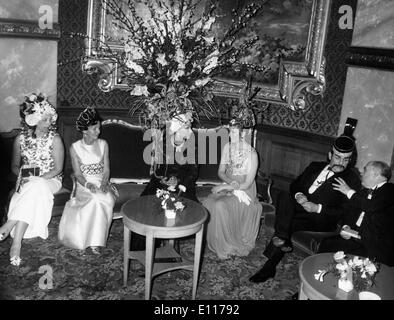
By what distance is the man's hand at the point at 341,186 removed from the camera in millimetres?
4585

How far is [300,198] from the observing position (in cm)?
495

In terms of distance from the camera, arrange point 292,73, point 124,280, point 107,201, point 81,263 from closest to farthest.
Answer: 1. point 124,280
2. point 81,263
3. point 107,201
4. point 292,73

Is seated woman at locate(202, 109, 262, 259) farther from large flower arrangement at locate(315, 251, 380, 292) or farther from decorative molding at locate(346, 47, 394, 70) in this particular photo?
large flower arrangement at locate(315, 251, 380, 292)

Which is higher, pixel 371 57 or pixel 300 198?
pixel 371 57

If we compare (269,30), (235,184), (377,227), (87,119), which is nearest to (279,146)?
(235,184)

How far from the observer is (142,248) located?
16.5 ft

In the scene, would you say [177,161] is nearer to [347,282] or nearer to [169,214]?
[169,214]

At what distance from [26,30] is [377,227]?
510 centimetres

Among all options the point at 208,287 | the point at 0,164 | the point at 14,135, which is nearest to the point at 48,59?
the point at 14,135

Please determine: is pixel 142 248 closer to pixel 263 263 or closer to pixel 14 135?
pixel 263 263

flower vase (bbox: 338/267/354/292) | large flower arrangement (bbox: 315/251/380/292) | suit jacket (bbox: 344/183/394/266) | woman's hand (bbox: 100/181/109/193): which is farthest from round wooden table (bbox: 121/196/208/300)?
suit jacket (bbox: 344/183/394/266)

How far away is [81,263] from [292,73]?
3.85 metres

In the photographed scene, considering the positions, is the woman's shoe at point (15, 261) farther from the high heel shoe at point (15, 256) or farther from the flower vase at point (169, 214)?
the flower vase at point (169, 214)

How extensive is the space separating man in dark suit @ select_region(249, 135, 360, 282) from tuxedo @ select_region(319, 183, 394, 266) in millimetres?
535
